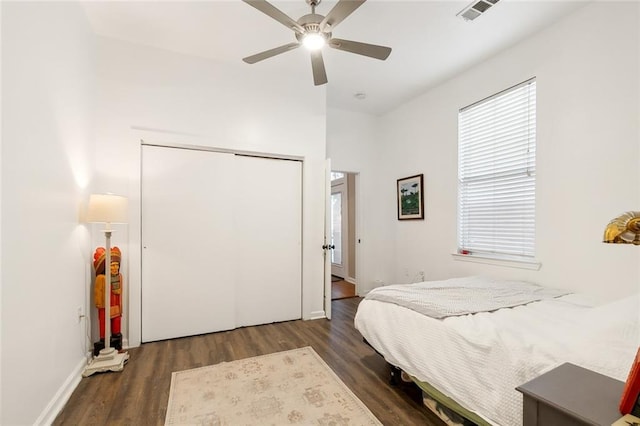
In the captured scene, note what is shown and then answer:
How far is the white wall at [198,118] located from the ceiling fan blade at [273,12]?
5.03ft

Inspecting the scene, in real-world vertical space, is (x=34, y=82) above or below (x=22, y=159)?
above

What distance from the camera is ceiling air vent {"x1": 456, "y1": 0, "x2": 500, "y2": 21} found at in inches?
94.7

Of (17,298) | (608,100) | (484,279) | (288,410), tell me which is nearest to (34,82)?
(17,298)

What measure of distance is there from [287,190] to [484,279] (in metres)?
2.41

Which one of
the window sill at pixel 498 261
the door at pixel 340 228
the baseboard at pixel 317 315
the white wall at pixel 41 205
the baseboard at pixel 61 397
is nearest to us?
the white wall at pixel 41 205

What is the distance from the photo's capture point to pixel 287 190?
3.72 metres

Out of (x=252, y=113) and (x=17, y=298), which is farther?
(x=252, y=113)

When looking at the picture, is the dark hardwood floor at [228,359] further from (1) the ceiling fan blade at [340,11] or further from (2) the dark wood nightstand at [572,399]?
(1) the ceiling fan blade at [340,11]

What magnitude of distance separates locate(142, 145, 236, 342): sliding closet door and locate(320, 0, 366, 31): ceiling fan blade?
1873mm

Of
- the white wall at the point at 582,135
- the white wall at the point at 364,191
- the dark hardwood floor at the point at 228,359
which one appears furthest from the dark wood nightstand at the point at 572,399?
the white wall at the point at 364,191

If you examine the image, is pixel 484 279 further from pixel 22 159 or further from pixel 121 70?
pixel 121 70

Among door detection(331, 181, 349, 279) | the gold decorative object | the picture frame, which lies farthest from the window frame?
door detection(331, 181, 349, 279)

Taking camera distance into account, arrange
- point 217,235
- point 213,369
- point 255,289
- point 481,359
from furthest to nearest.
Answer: point 255,289 → point 217,235 → point 213,369 → point 481,359

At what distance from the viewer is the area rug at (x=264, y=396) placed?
1842 mm
